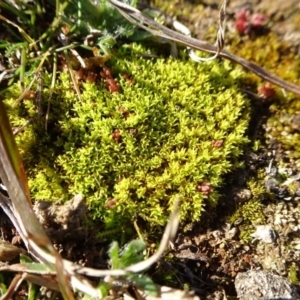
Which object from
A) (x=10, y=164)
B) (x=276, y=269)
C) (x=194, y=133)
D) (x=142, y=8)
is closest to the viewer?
(x=10, y=164)

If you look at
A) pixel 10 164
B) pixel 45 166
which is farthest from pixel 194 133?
pixel 10 164

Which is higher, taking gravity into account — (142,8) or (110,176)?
(142,8)

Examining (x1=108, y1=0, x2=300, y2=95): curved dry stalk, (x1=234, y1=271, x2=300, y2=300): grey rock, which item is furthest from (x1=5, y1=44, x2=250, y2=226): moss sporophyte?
(x1=234, y1=271, x2=300, y2=300): grey rock

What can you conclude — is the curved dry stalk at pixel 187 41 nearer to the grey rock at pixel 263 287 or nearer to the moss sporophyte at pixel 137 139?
the moss sporophyte at pixel 137 139

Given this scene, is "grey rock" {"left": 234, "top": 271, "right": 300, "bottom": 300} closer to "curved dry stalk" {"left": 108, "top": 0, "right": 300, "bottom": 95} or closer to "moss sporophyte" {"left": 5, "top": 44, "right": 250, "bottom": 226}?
"moss sporophyte" {"left": 5, "top": 44, "right": 250, "bottom": 226}

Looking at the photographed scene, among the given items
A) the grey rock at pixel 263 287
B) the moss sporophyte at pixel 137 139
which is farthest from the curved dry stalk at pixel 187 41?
the grey rock at pixel 263 287

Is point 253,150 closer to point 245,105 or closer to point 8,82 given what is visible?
point 245,105

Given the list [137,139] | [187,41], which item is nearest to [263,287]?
[137,139]

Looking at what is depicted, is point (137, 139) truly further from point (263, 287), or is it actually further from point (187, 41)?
point (263, 287)
